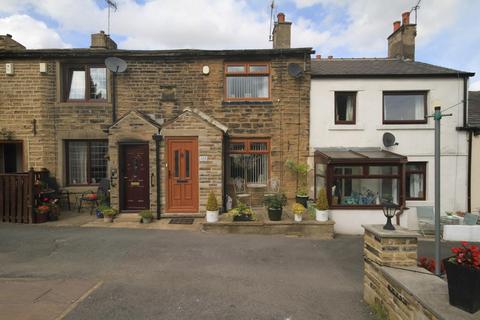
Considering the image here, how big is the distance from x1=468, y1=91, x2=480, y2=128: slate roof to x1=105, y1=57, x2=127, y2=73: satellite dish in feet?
42.9

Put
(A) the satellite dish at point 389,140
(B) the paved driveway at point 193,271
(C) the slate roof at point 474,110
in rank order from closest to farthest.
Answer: (B) the paved driveway at point 193,271 < (A) the satellite dish at point 389,140 < (C) the slate roof at point 474,110

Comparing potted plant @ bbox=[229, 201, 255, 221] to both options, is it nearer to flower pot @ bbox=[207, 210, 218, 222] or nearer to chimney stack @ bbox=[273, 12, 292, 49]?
flower pot @ bbox=[207, 210, 218, 222]

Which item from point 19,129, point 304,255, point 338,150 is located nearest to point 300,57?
point 338,150

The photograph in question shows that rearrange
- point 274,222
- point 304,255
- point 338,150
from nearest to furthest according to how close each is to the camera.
Result: 1. point 304,255
2. point 274,222
3. point 338,150

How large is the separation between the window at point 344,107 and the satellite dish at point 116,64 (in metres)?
8.10

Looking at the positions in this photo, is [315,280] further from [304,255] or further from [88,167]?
[88,167]

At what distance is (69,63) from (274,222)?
31.8ft

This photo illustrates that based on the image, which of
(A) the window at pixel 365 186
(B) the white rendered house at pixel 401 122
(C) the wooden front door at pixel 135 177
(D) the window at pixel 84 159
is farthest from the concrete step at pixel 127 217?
(A) the window at pixel 365 186

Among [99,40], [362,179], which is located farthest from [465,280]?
[99,40]

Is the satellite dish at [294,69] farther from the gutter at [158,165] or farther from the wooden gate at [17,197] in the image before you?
the wooden gate at [17,197]

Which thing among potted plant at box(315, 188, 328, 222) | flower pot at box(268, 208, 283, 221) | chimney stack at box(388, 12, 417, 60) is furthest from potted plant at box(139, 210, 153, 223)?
chimney stack at box(388, 12, 417, 60)

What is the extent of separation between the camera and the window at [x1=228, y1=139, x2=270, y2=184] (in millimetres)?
9414

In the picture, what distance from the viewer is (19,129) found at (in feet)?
30.7

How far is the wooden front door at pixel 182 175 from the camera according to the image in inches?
329
